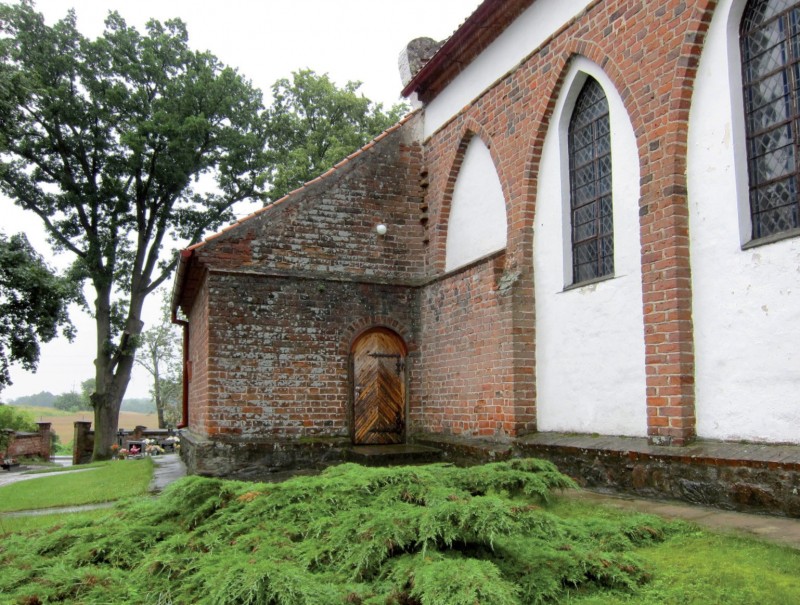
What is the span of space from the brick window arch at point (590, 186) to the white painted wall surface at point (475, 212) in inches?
61.3

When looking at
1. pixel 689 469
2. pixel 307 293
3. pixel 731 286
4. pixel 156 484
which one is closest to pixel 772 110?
pixel 731 286

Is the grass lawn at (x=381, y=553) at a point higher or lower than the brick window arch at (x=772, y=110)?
lower

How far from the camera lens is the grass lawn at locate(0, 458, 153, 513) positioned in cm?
977

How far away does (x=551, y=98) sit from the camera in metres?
9.10

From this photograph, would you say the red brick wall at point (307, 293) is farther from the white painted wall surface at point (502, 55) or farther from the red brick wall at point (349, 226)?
the white painted wall surface at point (502, 55)

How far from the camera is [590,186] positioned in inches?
342

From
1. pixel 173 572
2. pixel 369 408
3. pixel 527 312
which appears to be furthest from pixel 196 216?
pixel 173 572

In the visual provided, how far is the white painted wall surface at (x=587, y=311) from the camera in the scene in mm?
7574

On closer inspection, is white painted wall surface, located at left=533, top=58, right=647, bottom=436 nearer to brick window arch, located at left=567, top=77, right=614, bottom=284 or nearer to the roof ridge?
brick window arch, located at left=567, top=77, right=614, bottom=284

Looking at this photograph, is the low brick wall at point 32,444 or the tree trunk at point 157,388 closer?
the low brick wall at point 32,444

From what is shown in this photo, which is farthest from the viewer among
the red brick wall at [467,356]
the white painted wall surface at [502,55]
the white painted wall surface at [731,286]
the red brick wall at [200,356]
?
the red brick wall at [200,356]

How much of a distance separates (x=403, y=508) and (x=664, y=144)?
5.13 metres

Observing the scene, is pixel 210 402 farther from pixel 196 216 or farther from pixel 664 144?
pixel 196 216

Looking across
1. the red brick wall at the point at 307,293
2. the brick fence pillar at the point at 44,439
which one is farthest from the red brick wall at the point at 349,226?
the brick fence pillar at the point at 44,439
